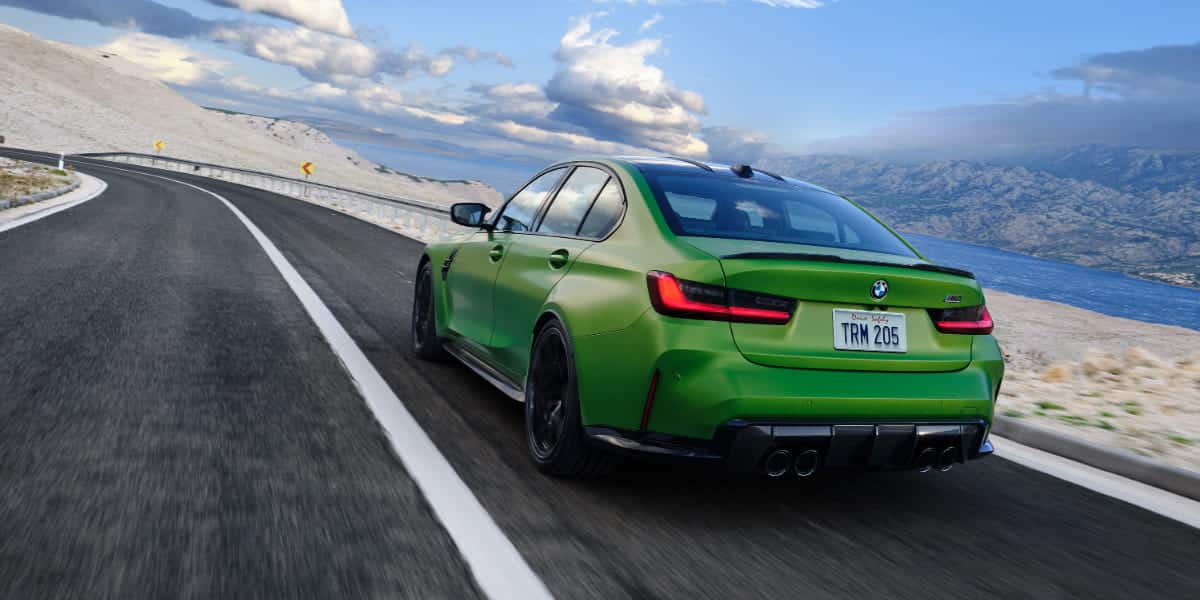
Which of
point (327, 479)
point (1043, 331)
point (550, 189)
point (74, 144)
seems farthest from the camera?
point (74, 144)

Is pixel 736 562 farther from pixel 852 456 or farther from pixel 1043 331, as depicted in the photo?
pixel 1043 331

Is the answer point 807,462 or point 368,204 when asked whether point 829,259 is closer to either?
point 807,462

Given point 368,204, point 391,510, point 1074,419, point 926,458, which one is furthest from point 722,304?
point 368,204

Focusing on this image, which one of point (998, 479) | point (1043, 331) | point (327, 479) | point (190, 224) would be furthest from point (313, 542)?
point (1043, 331)

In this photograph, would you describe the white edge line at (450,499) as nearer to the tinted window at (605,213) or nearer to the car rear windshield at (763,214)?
the tinted window at (605,213)

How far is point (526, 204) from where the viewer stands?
5.59 metres

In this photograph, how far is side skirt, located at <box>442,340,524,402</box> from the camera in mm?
4730

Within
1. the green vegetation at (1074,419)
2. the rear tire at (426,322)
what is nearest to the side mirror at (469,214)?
the rear tire at (426,322)

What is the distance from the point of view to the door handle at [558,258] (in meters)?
4.45

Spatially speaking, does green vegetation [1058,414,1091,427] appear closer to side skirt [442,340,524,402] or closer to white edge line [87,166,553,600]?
side skirt [442,340,524,402]

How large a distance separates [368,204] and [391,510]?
2760cm

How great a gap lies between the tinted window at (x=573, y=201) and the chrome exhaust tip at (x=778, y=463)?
1.68 m

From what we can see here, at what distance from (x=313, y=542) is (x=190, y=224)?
639 inches

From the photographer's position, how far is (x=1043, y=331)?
62.0ft
